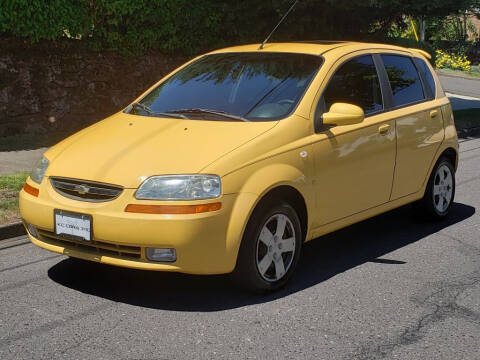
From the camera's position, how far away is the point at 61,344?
4281 millimetres

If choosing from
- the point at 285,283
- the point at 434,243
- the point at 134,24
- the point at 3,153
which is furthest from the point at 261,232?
the point at 134,24

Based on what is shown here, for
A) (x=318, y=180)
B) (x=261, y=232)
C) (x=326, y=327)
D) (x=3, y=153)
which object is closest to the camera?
(x=326, y=327)

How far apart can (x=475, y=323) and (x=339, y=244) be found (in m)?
1.93

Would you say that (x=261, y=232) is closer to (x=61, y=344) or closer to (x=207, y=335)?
(x=207, y=335)

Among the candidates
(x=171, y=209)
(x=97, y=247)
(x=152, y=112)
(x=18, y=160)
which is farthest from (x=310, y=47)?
(x=18, y=160)

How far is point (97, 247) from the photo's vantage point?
4871 mm

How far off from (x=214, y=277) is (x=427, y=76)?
302 centimetres

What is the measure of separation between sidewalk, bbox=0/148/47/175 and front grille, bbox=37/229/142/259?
3.95m

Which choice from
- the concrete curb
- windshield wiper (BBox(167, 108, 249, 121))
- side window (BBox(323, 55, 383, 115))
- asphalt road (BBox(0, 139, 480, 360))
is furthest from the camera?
the concrete curb

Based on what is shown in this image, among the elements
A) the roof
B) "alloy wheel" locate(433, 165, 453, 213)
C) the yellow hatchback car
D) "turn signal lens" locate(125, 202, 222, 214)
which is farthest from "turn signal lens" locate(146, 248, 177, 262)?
"alloy wheel" locate(433, 165, 453, 213)

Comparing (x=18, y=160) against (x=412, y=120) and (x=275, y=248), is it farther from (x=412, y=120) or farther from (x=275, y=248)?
(x=275, y=248)

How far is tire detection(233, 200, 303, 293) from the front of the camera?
4.93m

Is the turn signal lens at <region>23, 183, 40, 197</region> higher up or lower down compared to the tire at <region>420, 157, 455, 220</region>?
higher up

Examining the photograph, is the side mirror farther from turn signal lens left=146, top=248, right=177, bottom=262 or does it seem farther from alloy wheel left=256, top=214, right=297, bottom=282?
turn signal lens left=146, top=248, right=177, bottom=262
